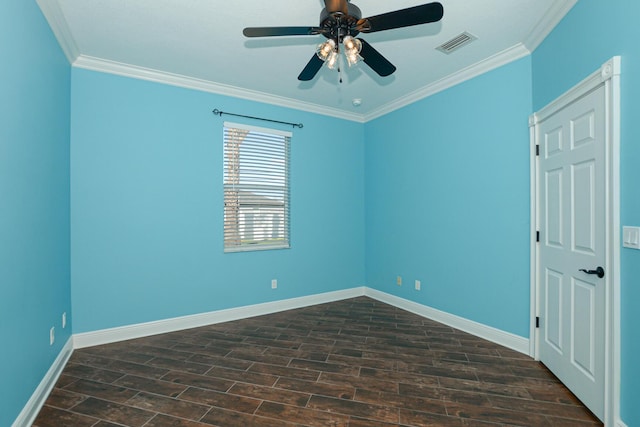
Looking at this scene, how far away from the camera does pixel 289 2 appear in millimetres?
2320

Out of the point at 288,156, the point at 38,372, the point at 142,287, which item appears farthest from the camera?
the point at 288,156

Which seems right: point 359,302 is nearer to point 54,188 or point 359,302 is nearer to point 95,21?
point 54,188

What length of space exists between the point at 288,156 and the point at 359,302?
2331mm

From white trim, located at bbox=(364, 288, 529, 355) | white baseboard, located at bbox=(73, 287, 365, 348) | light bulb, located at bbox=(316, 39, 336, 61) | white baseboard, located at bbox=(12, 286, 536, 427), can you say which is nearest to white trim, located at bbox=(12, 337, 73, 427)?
white baseboard, located at bbox=(12, 286, 536, 427)

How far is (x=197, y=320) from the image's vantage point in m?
3.66

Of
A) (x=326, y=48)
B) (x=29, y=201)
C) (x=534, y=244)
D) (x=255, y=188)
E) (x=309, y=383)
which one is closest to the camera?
(x=326, y=48)

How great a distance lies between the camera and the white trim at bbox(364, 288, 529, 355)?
116 inches

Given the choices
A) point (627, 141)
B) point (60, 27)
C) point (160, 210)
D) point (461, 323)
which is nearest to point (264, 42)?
point (60, 27)

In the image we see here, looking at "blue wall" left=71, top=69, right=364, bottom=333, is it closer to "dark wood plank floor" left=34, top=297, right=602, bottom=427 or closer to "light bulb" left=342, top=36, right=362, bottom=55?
"dark wood plank floor" left=34, top=297, right=602, bottom=427

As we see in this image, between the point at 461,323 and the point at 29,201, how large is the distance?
3.96 m

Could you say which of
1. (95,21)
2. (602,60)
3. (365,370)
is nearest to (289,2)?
(95,21)

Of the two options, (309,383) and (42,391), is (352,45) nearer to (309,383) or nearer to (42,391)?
(309,383)

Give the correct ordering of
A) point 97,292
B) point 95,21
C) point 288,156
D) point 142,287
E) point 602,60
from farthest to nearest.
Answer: point 288,156, point 142,287, point 97,292, point 95,21, point 602,60

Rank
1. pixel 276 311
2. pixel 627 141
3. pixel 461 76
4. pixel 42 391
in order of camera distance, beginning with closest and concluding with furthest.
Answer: pixel 627 141 < pixel 42 391 < pixel 461 76 < pixel 276 311
